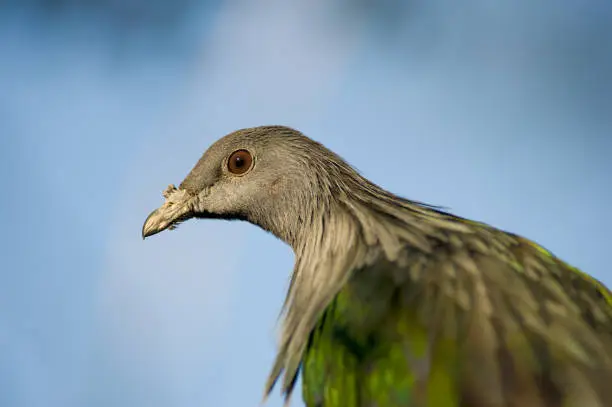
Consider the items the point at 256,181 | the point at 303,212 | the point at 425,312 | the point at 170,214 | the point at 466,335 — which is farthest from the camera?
the point at 170,214

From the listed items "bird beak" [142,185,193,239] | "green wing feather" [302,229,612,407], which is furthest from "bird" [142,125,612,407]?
"bird beak" [142,185,193,239]

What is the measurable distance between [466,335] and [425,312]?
10.1 inches

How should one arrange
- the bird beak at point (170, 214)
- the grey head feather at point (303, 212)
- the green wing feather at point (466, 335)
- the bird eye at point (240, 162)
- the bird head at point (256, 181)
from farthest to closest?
the bird beak at point (170, 214) < the bird eye at point (240, 162) < the bird head at point (256, 181) < the grey head feather at point (303, 212) < the green wing feather at point (466, 335)

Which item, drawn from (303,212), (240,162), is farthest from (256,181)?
(303,212)

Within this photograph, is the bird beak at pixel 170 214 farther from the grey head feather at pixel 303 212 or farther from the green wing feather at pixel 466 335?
the green wing feather at pixel 466 335

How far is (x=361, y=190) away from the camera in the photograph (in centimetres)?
555

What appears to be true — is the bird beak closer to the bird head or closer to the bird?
the bird head

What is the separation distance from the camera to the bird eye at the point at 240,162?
6055 mm

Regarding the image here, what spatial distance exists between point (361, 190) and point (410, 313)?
185cm

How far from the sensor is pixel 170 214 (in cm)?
624

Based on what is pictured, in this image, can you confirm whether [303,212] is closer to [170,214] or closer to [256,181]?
[256,181]

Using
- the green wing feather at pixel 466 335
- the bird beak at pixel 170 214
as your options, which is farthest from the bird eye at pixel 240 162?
the green wing feather at pixel 466 335

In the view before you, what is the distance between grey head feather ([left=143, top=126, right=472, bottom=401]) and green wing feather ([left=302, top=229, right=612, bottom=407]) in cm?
29

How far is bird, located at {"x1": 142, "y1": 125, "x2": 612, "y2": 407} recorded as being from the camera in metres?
3.44
